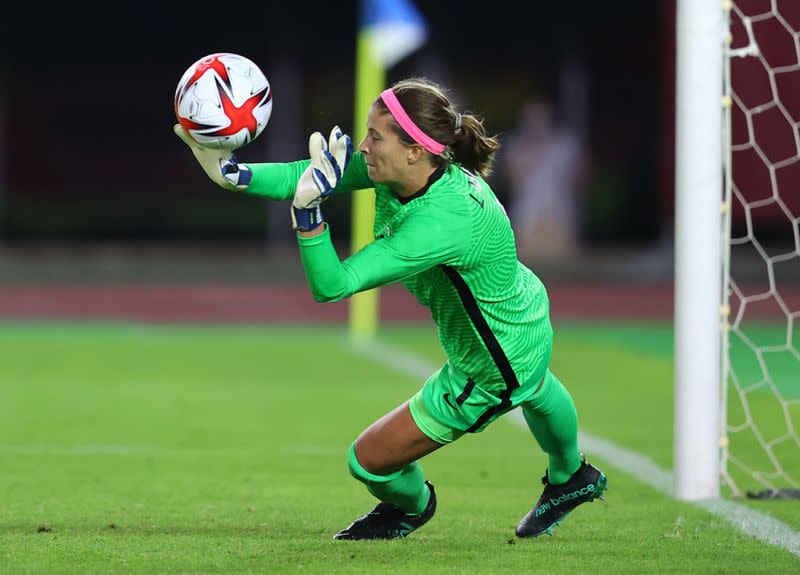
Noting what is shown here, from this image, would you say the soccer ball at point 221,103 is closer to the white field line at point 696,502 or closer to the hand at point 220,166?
the hand at point 220,166

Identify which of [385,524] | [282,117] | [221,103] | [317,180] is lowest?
[385,524]

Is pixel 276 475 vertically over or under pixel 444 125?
under

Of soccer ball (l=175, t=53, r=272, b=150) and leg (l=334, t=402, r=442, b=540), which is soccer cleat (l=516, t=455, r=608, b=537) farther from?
soccer ball (l=175, t=53, r=272, b=150)

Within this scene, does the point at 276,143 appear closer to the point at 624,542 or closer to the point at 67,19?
the point at 67,19

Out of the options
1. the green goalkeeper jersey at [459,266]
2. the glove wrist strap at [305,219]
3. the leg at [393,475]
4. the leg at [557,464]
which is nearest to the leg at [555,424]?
the leg at [557,464]

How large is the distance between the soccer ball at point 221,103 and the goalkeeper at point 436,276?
8 centimetres

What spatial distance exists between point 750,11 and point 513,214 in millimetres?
14444

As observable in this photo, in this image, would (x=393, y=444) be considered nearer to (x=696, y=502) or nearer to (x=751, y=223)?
(x=696, y=502)

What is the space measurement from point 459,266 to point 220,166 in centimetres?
89

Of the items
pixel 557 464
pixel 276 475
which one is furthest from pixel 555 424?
pixel 276 475

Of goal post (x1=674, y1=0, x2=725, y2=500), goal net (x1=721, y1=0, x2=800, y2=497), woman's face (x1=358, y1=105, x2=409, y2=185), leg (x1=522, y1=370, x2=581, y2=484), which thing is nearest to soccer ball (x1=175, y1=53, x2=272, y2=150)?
woman's face (x1=358, y1=105, x2=409, y2=185)

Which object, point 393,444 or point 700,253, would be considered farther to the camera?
point 700,253

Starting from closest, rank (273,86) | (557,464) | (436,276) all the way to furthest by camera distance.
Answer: (436,276), (557,464), (273,86)

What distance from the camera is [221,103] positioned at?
15.9 ft
